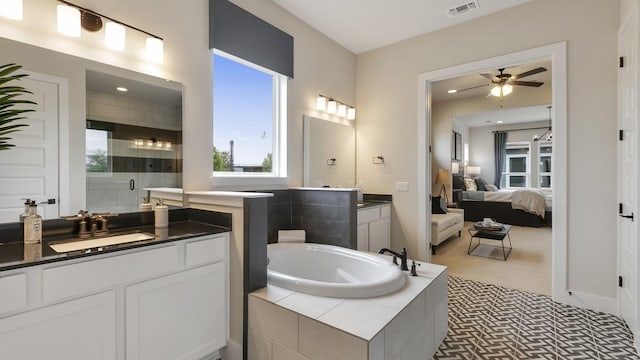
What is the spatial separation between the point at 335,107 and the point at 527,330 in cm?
287

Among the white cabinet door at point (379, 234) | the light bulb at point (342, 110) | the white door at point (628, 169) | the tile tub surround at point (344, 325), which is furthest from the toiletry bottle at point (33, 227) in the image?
the white door at point (628, 169)

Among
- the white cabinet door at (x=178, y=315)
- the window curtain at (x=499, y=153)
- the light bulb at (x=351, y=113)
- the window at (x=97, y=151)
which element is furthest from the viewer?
the window curtain at (x=499, y=153)

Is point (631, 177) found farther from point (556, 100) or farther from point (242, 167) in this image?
point (242, 167)

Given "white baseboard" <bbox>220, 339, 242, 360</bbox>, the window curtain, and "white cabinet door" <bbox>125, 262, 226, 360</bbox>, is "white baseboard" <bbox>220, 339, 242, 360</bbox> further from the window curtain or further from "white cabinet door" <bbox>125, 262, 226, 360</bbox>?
the window curtain

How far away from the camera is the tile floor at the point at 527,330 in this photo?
1.95 meters

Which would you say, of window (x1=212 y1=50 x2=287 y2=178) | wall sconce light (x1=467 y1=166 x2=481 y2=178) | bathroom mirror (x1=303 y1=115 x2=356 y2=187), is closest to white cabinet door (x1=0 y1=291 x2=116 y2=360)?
window (x1=212 y1=50 x2=287 y2=178)

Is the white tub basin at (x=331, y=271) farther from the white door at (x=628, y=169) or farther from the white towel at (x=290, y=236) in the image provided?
the white door at (x=628, y=169)

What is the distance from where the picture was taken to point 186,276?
1.65 meters

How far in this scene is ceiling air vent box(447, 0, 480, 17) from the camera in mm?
2904

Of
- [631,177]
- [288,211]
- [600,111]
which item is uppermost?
[600,111]

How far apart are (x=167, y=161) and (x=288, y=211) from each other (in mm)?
1324

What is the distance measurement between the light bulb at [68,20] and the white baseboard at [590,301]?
4230 millimetres

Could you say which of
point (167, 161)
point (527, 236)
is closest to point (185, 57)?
point (167, 161)

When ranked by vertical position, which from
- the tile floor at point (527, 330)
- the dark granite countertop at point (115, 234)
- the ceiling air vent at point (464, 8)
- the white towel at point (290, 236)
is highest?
the ceiling air vent at point (464, 8)
